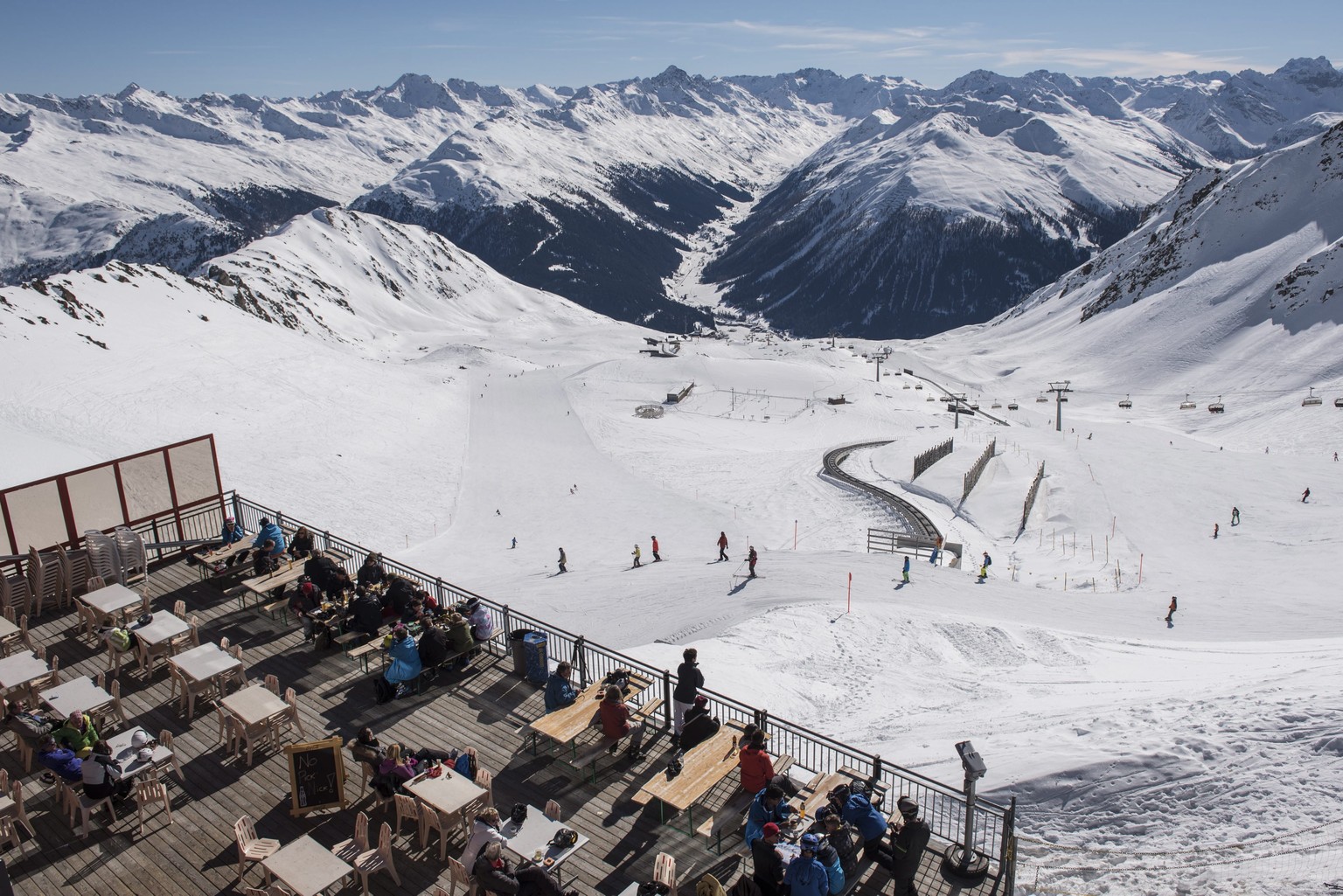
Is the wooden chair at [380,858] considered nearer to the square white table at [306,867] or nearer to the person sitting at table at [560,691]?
the square white table at [306,867]

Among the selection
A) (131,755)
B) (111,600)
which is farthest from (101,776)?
(111,600)

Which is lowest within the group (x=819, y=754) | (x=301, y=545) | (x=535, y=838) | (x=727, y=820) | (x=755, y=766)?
(x=819, y=754)

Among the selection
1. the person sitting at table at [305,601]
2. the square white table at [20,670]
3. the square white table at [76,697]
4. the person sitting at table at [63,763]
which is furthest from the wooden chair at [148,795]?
the person sitting at table at [305,601]

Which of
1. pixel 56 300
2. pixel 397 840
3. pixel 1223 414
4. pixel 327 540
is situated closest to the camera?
pixel 397 840

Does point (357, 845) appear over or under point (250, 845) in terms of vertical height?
under

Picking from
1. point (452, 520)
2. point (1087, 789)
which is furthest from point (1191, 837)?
point (452, 520)

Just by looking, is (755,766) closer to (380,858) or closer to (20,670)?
(380,858)

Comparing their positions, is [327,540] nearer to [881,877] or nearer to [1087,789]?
[881,877]
